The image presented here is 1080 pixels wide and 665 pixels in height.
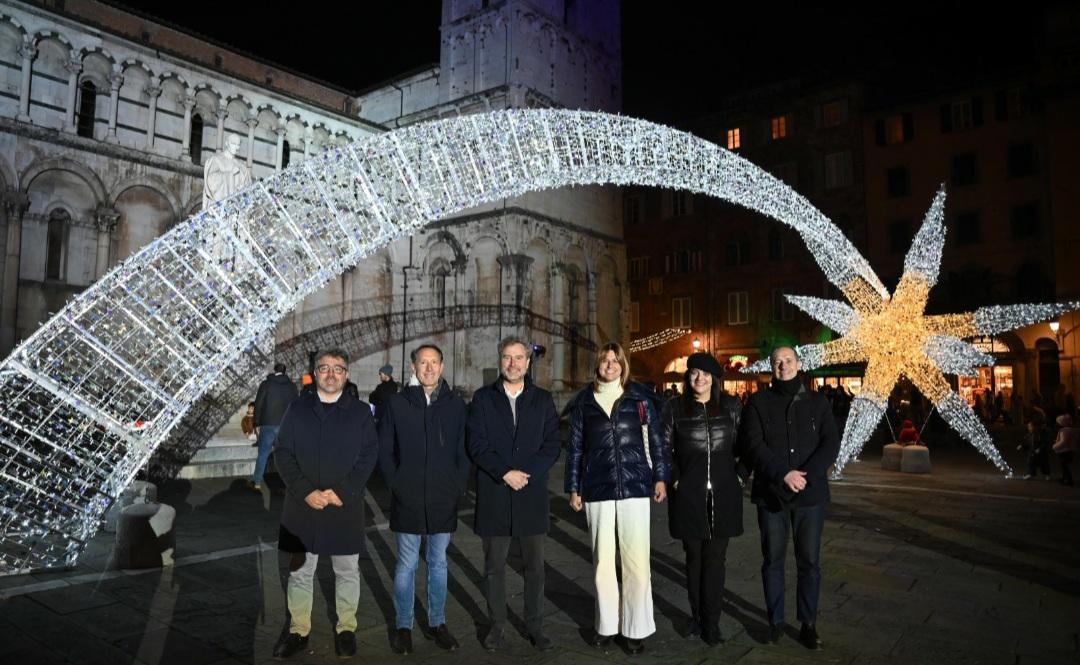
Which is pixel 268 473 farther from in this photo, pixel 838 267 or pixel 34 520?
pixel 838 267

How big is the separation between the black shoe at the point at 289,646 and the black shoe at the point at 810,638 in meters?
3.15

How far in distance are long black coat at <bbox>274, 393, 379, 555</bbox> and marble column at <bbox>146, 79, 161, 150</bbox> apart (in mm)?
23861

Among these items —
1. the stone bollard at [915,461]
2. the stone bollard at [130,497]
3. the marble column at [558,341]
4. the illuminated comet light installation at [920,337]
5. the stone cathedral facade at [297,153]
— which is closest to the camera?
the stone bollard at [130,497]

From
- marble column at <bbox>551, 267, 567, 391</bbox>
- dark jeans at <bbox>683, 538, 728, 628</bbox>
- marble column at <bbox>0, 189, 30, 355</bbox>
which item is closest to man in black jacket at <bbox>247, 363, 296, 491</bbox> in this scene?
dark jeans at <bbox>683, 538, 728, 628</bbox>

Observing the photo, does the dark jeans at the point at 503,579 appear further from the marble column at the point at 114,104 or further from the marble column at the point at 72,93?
the marble column at the point at 114,104

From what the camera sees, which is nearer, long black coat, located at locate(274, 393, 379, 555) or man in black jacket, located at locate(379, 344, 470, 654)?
long black coat, located at locate(274, 393, 379, 555)

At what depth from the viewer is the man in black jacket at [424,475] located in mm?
4375

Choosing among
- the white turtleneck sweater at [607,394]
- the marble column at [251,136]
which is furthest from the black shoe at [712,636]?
the marble column at [251,136]

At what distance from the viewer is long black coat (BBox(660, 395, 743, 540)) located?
15.0ft

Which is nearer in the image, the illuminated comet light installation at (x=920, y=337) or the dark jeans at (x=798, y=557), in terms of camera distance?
the dark jeans at (x=798, y=557)

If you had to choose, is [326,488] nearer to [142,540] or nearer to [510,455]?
[510,455]

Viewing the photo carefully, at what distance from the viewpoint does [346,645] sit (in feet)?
13.7

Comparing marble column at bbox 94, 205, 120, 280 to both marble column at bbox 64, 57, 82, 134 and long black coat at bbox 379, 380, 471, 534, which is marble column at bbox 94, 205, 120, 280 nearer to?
marble column at bbox 64, 57, 82, 134

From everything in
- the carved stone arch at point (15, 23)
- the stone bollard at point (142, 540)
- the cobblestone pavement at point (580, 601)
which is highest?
the carved stone arch at point (15, 23)
